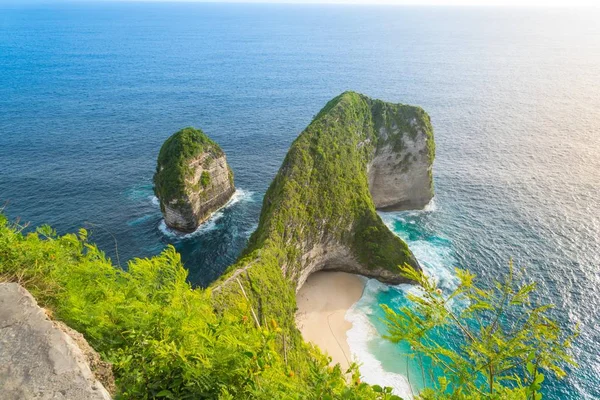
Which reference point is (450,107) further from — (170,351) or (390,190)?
(170,351)

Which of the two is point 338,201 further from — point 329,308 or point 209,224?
point 209,224

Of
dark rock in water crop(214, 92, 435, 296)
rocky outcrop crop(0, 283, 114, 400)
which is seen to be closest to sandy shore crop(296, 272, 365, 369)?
dark rock in water crop(214, 92, 435, 296)

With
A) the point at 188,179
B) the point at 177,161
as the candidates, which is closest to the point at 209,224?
the point at 188,179

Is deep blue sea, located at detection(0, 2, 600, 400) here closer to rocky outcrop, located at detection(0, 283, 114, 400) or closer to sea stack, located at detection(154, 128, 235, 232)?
sea stack, located at detection(154, 128, 235, 232)

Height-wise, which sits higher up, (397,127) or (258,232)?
(397,127)

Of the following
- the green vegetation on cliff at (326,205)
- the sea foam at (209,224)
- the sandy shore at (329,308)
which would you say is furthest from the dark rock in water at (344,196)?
the sea foam at (209,224)

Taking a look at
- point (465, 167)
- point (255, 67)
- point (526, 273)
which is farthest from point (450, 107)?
point (255, 67)

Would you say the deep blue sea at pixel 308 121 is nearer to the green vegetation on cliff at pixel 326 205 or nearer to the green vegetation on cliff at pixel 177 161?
the green vegetation on cliff at pixel 326 205
